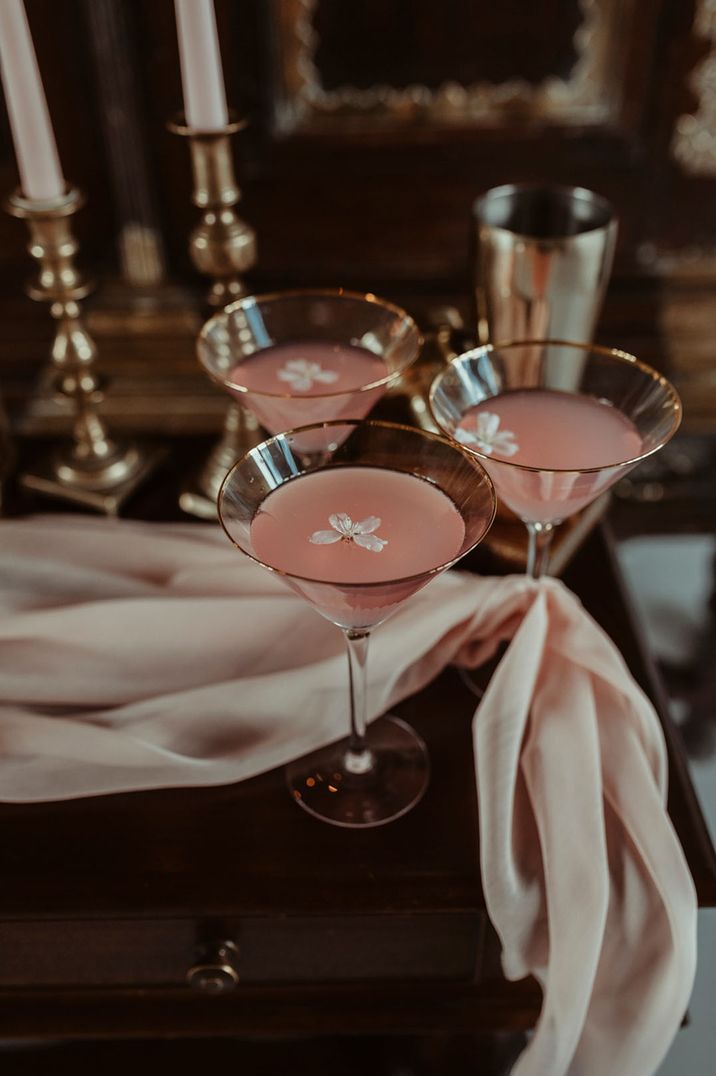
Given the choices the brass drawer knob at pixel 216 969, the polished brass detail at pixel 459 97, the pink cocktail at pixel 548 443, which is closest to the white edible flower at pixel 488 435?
the pink cocktail at pixel 548 443

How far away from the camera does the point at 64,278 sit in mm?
756

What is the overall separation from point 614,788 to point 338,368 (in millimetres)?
341

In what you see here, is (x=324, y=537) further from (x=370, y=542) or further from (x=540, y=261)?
(x=540, y=261)

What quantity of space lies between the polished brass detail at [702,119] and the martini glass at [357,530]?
72 cm

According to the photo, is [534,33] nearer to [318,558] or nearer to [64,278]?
[64,278]

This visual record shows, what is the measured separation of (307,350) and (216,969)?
0.43m

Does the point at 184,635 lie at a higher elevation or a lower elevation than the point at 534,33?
lower

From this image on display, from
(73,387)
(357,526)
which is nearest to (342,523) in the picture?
(357,526)

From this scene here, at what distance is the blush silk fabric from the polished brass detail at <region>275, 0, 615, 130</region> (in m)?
0.58

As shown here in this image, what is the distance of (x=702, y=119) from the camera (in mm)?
1101

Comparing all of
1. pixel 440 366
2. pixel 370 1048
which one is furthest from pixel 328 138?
pixel 370 1048

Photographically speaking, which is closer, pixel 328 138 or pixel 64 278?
pixel 64 278

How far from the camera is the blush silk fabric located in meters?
0.58

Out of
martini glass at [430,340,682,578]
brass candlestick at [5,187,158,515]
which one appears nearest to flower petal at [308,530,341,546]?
martini glass at [430,340,682,578]
